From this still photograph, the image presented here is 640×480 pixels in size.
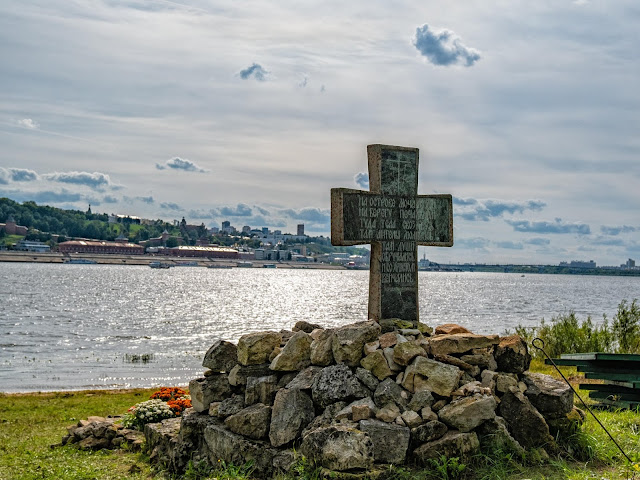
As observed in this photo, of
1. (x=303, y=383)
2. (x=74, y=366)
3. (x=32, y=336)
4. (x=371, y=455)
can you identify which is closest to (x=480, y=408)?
(x=371, y=455)

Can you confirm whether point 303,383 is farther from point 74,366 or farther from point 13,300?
point 13,300

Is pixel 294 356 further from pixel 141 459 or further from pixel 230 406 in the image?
pixel 141 459

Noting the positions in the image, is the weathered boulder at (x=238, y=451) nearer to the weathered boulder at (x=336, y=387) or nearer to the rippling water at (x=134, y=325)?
the weathered boulder at (x=336, y=387)

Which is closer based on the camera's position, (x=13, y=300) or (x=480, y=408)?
(x=480, y=408)

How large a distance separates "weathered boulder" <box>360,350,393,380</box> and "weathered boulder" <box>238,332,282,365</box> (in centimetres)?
200

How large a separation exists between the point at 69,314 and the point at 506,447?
5960cm

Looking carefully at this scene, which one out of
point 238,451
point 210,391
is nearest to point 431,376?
point 238,451

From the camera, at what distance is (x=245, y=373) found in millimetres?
11281

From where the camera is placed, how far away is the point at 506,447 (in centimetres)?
917

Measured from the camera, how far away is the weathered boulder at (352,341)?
10305mm

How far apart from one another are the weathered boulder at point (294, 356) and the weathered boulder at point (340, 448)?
2.08 m

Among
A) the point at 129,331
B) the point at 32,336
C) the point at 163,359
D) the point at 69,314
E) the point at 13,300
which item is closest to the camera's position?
the point at 163,359

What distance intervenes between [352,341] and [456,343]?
5.14ft

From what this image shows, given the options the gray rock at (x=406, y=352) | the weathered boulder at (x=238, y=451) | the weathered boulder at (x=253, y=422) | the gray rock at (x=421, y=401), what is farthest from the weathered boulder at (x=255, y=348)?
the gray rock at (x=421, y=401)
